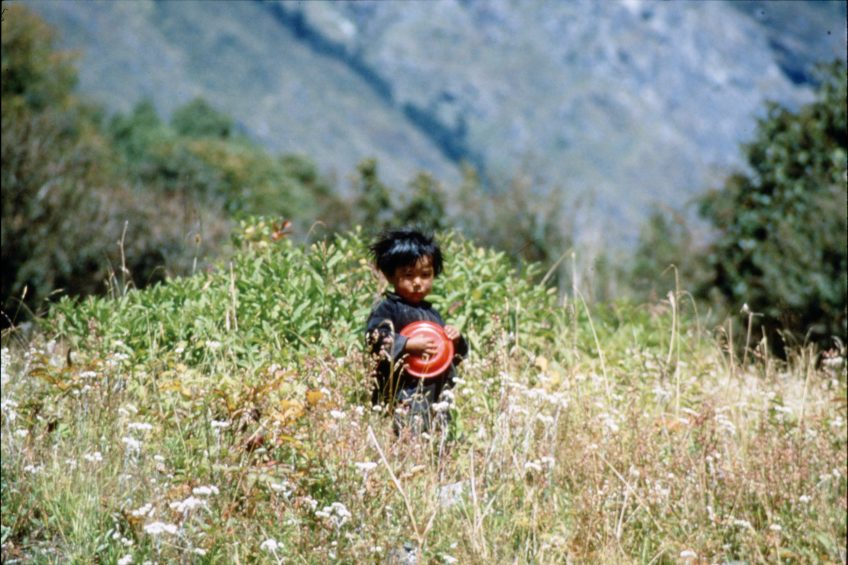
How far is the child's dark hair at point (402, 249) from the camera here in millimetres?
5035

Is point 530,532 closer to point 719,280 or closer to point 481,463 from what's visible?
point 481,463

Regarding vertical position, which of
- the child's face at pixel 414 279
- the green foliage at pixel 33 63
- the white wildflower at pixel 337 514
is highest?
the child's face at pixel 414 279

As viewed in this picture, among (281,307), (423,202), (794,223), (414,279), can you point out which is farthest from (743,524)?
(423,202)

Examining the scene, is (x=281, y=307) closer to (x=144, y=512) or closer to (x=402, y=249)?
(x=402, y=249)

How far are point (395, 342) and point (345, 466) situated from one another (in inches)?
50.5

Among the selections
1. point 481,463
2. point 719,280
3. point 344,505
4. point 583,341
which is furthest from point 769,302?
point 344,505

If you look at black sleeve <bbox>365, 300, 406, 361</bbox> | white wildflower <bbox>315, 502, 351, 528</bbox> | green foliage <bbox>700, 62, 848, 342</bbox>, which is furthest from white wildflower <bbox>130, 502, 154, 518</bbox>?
green foliage <bbox>700, 62, 848, 342</bbox>

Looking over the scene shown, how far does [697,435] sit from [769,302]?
420 inches

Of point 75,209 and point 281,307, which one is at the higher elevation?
point 281,307

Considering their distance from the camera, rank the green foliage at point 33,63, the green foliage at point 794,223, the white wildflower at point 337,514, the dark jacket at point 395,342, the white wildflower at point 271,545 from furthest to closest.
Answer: the green foliage at point 33,63 < the green foliage at point 794,223 < the dark jacket at point 395,342 < the white wildflower at point 337,514 < the white wildflower at point 271,545

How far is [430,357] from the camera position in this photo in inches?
189

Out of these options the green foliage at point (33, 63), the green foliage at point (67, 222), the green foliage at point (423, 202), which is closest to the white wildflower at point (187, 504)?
the green foliage at point (67, 222)

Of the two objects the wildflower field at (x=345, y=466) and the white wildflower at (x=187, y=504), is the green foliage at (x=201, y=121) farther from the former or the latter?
the white wildflower at (x=187, y=504)

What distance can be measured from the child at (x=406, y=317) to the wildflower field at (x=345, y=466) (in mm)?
166
